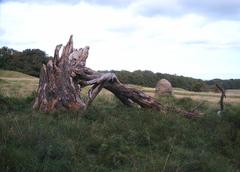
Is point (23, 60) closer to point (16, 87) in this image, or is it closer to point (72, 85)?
point (16, 87)

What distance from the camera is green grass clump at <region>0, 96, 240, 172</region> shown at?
24.5 feet

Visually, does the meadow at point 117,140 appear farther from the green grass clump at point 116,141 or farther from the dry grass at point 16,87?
the dry grass at point 16,87

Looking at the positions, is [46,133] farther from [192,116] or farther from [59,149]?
[192,116]

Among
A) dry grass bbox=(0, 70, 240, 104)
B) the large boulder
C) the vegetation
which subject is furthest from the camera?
the vegetation

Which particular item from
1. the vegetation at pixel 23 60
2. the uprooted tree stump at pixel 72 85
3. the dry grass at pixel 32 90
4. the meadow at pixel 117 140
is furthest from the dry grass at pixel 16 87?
the vegetation at pixel 23 60

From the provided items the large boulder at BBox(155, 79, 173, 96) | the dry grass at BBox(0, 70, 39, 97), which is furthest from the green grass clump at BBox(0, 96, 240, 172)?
Result: the large boulder at BBox(155, 79, 173, 96)

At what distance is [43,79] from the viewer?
13.8 m

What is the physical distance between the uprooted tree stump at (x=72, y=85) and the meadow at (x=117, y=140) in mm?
533

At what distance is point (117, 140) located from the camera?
9297 mm

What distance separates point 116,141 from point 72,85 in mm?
4511

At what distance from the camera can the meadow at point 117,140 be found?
24.5ft

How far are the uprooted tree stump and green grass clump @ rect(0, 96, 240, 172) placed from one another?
556 mm

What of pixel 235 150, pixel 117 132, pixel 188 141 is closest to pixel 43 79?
pixel 117 132

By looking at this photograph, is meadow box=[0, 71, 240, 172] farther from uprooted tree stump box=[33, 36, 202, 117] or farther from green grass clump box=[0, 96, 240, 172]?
uprooted tree stump box=[33, 36, 202, 117]
